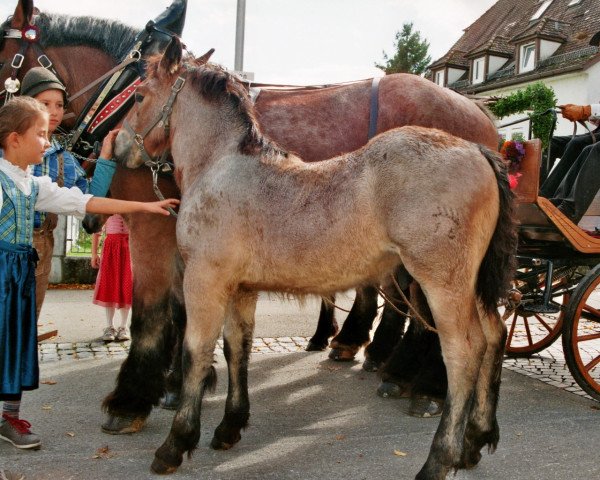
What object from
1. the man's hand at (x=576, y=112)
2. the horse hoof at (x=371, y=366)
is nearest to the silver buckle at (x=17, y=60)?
the horse hoof at (x=371, y=366)

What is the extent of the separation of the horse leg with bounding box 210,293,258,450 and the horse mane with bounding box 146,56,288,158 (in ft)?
2.85

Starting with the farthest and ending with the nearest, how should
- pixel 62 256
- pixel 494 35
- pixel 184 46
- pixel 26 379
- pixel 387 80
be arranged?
pixel 494 35 → pixel 62 256 → pixel 387 80 → pixel 184 46 → pixel 26 379

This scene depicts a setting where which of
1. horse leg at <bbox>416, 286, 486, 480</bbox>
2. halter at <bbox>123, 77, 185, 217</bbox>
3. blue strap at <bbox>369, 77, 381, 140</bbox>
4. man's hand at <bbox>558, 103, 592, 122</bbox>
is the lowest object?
horse leg at <bbox>416, 286, 486, 480</bbox>

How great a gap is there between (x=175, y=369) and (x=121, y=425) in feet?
2.47

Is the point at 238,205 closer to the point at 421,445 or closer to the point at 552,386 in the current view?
the point at 421,445

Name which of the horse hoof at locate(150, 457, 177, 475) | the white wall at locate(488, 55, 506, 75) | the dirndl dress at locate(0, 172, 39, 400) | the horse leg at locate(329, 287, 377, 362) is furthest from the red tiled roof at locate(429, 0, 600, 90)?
the horse hoof at locate(150, 457, 177, 475)

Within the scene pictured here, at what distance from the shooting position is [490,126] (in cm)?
460

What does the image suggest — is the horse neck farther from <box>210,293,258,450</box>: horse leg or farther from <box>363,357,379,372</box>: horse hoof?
<box>363,357,379,372</box>: horse hoof

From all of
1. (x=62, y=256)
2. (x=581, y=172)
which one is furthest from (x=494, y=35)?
(x=581, y=172)

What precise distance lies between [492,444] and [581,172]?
244 cm

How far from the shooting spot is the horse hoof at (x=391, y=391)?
4.77m

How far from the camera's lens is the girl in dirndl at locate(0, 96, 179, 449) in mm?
3469

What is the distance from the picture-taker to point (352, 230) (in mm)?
2988

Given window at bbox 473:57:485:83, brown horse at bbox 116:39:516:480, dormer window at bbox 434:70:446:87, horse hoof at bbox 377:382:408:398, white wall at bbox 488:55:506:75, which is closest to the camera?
brown horse at bbox 116:39:516:480
